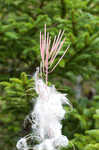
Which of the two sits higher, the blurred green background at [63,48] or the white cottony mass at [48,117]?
the blurred green background at [63,48]

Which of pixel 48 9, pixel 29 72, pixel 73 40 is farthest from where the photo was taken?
pixel 48 9

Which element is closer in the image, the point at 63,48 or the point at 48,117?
the point at 48,117

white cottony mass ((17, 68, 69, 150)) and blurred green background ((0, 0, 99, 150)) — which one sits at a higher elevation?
blurred green background ((0, 0, 99, 150))

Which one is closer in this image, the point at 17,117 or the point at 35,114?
the point at 35,114

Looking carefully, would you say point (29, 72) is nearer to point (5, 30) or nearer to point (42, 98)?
point (5, 30)

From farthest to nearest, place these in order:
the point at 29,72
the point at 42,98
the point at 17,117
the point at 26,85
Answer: the point at 17,117, the point at 29,72, the point at 26,85, the point at 42,98

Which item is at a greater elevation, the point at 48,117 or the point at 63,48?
the point at 63,48

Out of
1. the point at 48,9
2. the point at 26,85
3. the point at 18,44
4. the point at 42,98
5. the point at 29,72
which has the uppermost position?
the point at 48,9

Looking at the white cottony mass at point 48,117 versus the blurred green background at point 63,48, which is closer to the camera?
the white cottony mass at point 48,117

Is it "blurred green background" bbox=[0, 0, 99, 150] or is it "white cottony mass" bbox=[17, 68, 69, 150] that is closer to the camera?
"white cottony mass" bbox=[17, 68, 69, 150]

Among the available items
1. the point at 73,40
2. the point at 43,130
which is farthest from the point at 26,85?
the point at 73,40

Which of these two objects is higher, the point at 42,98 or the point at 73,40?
the point at 73,40
